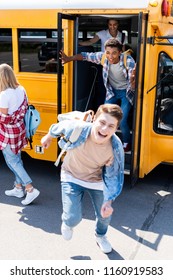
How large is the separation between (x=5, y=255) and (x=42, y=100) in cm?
211

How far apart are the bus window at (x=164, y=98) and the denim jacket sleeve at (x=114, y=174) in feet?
5.40

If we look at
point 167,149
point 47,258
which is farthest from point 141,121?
point 47,258

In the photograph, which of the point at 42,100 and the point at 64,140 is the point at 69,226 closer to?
the point at 64,140

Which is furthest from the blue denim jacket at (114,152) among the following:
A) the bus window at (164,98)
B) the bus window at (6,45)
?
the bus window at (6,45)

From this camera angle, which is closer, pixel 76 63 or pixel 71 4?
pixel 71 4

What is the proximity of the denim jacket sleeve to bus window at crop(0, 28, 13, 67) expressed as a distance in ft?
8.02

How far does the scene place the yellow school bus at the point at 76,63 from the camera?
4.23 meters

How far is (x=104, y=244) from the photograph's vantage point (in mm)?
3557

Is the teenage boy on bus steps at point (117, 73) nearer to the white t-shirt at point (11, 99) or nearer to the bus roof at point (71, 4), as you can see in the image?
the bus roof at point (71, 4)

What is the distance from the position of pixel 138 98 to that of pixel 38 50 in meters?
1.39

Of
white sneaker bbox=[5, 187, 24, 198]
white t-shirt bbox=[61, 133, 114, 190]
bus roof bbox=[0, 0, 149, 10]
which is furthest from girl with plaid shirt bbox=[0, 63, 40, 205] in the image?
white t-shirt bbox=[61, 133, 114, 190]

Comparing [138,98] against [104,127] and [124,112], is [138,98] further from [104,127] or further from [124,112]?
[104,127]

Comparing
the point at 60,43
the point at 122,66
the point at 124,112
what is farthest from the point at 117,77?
the point at 60,43

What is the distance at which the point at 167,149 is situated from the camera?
469 cm
